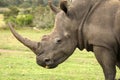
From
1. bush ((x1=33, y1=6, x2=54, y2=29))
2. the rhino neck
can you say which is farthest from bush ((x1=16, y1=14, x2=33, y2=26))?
the rhino neck

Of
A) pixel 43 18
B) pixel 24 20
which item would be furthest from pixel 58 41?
pixel 24 20

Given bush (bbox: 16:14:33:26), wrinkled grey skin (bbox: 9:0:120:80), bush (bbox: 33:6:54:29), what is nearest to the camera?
wrinkled grey skin (bbox: 9:0:120:80)

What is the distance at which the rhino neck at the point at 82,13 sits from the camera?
4.34m

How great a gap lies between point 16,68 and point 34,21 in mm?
26637

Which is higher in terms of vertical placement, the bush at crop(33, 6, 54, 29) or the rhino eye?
the rhino eye

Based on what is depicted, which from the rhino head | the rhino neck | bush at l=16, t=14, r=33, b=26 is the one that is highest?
the rhino neck

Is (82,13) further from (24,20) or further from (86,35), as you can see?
(24,20)

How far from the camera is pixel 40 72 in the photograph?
458 inches

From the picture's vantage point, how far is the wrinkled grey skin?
412cm

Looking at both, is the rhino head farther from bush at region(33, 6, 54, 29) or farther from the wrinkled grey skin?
bush at region(33, 6, 54, 29)

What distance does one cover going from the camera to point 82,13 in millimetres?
4406

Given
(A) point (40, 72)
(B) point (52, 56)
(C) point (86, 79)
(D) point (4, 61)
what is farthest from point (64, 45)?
(D) point (4, 61)

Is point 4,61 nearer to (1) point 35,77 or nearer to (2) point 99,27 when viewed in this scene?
(1) point 35,77

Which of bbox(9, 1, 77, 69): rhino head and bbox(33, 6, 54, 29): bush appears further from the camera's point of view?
bbox(33, 6, 54, 29): bush
